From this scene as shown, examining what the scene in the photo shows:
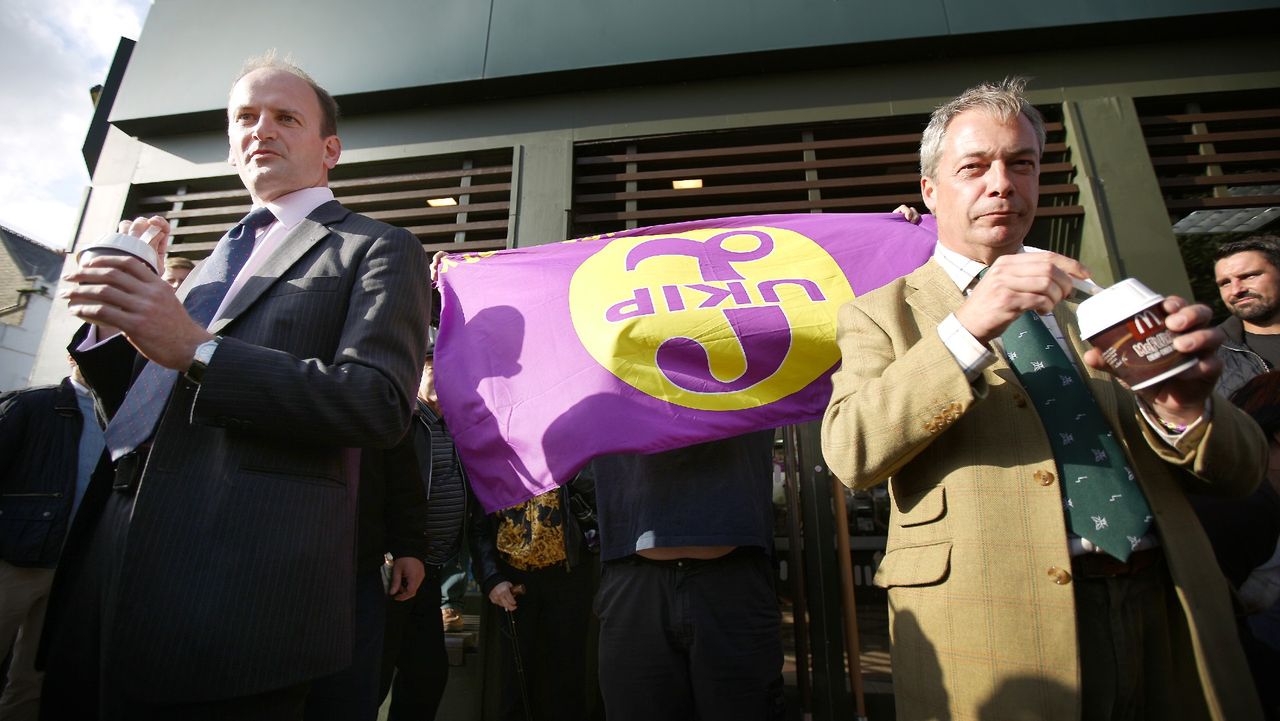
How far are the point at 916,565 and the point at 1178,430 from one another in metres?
0.64

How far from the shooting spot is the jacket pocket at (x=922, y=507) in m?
1.42

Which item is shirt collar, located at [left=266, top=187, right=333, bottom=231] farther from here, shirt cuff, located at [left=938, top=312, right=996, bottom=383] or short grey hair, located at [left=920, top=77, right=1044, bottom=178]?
short grey hair, located at [left=920, top=77, right=1044, bottom=178]

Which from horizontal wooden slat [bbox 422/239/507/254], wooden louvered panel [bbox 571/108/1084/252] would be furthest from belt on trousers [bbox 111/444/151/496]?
wooden louvered panel [bbox 571/108/1084/252]

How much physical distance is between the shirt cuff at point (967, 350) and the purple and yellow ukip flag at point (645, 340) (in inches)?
44.4

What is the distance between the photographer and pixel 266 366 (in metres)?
1.26

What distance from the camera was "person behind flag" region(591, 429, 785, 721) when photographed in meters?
2.21

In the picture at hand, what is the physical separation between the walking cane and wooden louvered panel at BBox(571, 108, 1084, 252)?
259 centimetres

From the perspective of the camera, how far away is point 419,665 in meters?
3.19

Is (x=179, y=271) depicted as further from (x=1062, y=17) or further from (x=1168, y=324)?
(x=1062, y=17)

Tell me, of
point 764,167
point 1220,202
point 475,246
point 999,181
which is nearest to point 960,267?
point 999,181

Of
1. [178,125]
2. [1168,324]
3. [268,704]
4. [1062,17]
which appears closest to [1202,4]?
[1062,17]

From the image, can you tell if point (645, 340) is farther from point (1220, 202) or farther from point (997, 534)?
point (1220, 202)

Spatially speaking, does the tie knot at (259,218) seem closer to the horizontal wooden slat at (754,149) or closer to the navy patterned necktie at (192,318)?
the navy patterned necktie at (192,318)

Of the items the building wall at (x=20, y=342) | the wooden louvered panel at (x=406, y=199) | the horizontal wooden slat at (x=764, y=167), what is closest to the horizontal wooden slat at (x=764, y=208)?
the horizontal wooden slat at (x=764, y=167)
